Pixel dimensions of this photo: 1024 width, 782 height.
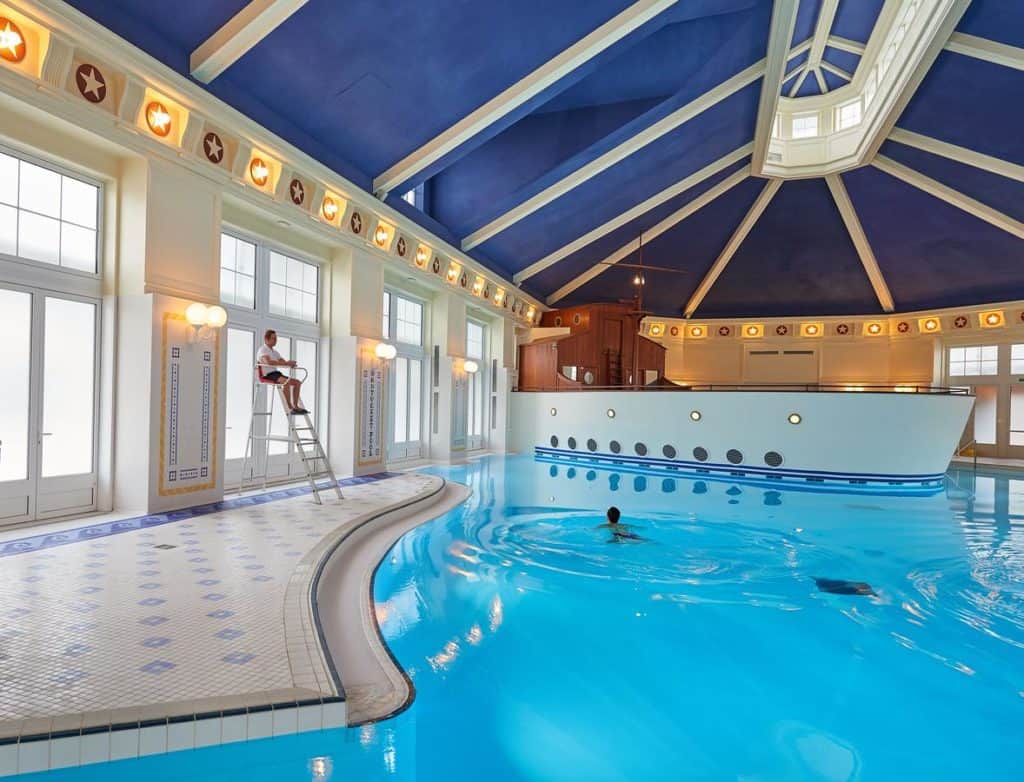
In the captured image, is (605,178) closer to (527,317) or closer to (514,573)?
(527,317)

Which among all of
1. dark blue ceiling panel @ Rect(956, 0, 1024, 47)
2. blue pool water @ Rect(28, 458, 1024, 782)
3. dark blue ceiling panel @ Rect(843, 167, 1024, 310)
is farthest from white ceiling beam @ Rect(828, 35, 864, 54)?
blue pool water @ Rect(28, 458, 1024, 782)

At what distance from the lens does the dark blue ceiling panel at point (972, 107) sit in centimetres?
974

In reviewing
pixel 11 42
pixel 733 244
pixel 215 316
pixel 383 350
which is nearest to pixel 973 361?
pixel 733 244

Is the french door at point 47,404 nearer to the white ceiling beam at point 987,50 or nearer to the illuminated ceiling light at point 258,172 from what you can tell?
the illuminated ceiling light at point 258,172

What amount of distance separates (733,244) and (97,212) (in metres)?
15.4

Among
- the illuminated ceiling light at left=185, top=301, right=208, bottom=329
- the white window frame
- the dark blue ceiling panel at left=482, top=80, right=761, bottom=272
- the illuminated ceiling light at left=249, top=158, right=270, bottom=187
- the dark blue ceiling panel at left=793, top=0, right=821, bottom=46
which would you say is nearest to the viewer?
the white window frame

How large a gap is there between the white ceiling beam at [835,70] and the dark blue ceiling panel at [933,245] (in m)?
2.22

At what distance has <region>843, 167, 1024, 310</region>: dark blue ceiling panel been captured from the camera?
13727mm

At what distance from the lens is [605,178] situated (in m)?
12.4

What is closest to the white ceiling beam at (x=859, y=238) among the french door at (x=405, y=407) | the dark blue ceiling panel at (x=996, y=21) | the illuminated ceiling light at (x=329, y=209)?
the dark blue ceiling panel at (x=996, y=21)

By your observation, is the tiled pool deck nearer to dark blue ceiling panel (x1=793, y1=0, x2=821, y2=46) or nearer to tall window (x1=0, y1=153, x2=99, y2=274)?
tall window (x1=0, y1=153, x2=99, y2=274)

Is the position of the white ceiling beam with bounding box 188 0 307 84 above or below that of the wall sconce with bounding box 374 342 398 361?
above

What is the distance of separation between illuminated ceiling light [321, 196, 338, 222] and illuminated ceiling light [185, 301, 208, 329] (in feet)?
8.64

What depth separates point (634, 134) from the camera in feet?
36.9
